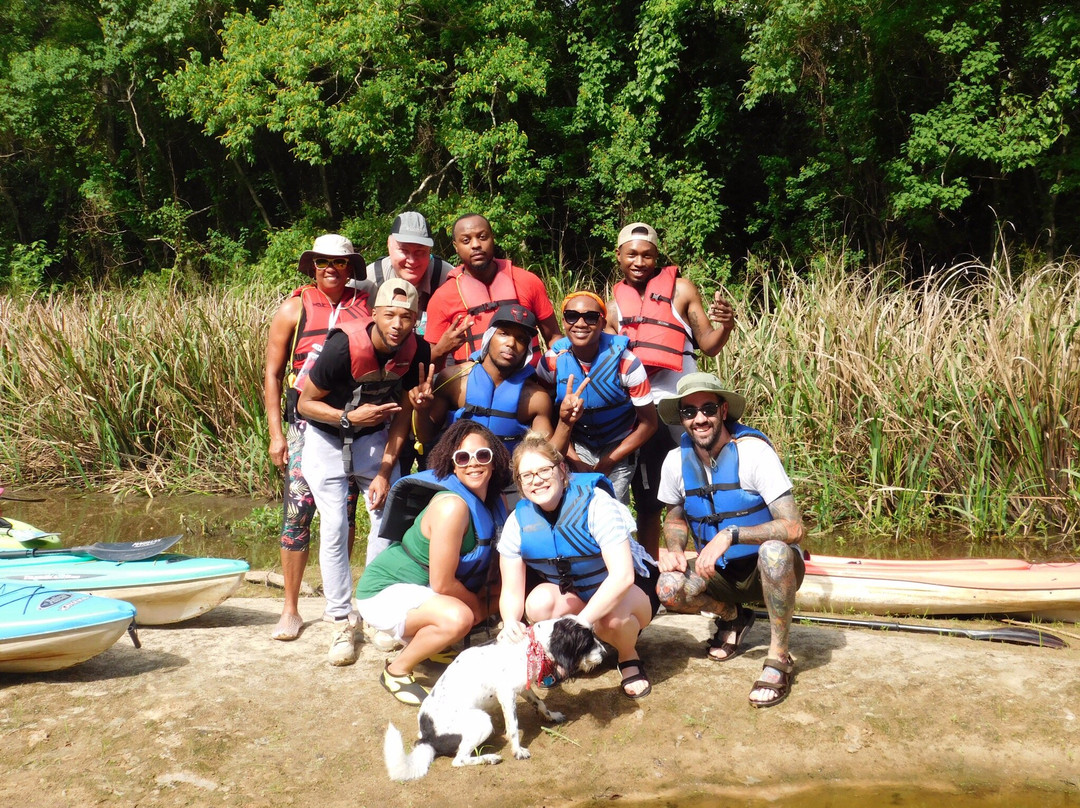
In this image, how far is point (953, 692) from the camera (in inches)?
153

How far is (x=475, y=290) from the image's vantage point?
478cm

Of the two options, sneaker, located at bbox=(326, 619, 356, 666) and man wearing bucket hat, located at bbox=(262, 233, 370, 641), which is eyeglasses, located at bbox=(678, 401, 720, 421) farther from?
sneaker, located at bbox=(326, 619, 356, 666)

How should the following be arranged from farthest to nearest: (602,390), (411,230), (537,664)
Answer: (411,230) → (602,390) → (537,664)

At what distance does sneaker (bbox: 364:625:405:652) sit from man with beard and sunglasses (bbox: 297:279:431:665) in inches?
4.8

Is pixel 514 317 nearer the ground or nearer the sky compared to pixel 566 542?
nearer the sky

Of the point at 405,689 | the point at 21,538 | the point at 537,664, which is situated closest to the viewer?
the point at 537,664

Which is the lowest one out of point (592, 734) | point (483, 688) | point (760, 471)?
point (592, 734)

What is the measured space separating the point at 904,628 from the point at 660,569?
65.1 inches

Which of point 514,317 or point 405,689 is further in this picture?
point 514,317

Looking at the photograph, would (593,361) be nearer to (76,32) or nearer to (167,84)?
(167,84)

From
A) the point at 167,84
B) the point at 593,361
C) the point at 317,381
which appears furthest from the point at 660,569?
the point at 167,84

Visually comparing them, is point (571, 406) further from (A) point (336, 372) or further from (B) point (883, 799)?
(B) point (883, 799)

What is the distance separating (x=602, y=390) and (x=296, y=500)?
4.72 ft

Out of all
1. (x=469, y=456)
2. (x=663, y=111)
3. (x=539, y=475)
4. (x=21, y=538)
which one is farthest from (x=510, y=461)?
(x=663, y=111)
